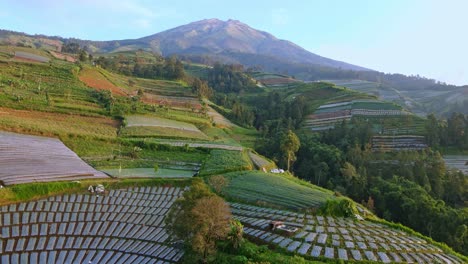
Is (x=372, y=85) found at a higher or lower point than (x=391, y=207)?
higher

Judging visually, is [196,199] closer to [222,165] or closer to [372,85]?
[222,165]

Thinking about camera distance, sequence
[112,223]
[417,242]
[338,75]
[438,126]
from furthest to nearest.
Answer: [338,75] → [438,126] → [112,223] → [417,242]

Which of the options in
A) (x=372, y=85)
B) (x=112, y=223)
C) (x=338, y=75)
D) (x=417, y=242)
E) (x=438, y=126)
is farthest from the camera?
(x=338, y=75)

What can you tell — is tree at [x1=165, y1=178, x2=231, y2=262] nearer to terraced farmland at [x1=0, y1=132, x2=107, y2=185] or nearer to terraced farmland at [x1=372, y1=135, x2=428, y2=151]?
terraced farmland at [x1=0, y1=132, x2=107, y2=185]

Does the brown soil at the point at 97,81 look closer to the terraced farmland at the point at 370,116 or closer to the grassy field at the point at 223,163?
the grassy field at the point at 223,163

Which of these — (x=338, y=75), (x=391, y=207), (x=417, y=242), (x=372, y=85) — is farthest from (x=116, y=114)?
(x=338, y=75)

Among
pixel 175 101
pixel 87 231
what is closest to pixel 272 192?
pixel 87 231

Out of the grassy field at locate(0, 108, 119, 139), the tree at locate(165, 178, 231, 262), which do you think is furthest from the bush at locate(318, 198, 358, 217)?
the grassy field at locate(0, 108, 119, 139)
